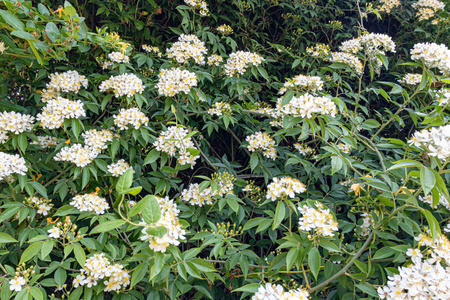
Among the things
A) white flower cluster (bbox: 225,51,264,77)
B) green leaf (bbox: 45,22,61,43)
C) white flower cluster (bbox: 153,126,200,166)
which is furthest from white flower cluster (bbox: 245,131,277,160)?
green leaf (bbox: 45,22,61,43)

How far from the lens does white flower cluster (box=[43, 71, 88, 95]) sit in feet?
5.93

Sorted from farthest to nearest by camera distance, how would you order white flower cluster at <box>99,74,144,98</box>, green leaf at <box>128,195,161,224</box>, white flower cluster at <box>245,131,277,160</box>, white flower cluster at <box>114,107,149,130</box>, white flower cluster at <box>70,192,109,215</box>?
white flower cluster at <box>245,131,277,160</box>, white flower cluster at <box>99,74,144,98</box>, white flower cluster at <box>114,107,149,130</box>, white flower cluster at <box>70,192,109,215</box>, green leaf at <box>128,195,161,224</box>

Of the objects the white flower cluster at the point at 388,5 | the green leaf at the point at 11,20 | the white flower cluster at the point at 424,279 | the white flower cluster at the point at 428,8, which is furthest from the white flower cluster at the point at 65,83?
the white flower cluster at the point at 428,8

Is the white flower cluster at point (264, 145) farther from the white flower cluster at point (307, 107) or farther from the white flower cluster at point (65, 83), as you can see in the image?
the white flower cluster at point (65, 83)

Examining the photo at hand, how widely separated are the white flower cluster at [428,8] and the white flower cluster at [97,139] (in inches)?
121

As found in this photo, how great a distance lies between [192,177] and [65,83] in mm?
943

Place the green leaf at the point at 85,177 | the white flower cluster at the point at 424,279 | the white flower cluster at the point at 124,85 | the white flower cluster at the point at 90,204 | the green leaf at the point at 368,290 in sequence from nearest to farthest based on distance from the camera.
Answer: the white flower cluster at the point at 424,279 < the green leaf at the point at 368,290 < the white flower cluster at the point at 90,204 < the green leaf at the point at 85,177 < the white flower cluster at the point at 124,85

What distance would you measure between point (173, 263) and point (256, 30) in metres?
2.48

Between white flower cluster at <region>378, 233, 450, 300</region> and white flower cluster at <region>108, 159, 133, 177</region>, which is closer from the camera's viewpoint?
white flower cluster at <region>378, 233, 450, 300</region>

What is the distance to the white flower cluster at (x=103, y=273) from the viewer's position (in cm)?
125

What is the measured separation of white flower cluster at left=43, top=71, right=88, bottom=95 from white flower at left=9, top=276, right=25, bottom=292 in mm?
1057

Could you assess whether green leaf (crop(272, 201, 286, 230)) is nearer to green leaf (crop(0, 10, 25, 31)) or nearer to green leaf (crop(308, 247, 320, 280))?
green leaf (crop(308, 247, 320, 280))

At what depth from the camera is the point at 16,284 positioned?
47.2 inches

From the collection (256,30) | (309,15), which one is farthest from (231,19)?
(309,15)
